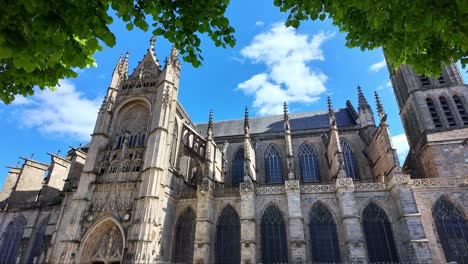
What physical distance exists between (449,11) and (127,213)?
17.5 m

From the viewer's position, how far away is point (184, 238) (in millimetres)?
17844

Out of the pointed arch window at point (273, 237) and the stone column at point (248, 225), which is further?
the pointed arch window at point (273, 237)

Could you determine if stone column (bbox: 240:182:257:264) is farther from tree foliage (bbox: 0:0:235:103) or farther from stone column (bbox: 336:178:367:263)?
tree foliage (bbox: 0:0:235:103)

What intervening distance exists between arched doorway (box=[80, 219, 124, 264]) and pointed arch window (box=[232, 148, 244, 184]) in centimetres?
1158

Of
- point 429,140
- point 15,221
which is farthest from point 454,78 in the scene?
point 15,221

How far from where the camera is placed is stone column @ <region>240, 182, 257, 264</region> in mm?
15641

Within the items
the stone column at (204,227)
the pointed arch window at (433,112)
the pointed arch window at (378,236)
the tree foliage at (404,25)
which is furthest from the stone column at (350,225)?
the tree foliage at (404,25)

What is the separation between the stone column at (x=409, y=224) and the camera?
14.1m

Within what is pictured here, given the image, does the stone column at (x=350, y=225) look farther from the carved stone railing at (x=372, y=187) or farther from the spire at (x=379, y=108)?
the spire at (x=379, y=108)

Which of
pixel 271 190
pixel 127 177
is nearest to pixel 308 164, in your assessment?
pixel 271 190

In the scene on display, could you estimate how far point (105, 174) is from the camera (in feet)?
60.9

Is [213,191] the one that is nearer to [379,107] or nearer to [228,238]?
[228,238]

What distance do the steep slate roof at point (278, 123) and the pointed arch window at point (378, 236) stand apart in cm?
1193

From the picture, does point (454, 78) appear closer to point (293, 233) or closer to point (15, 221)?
point (293, 233)
